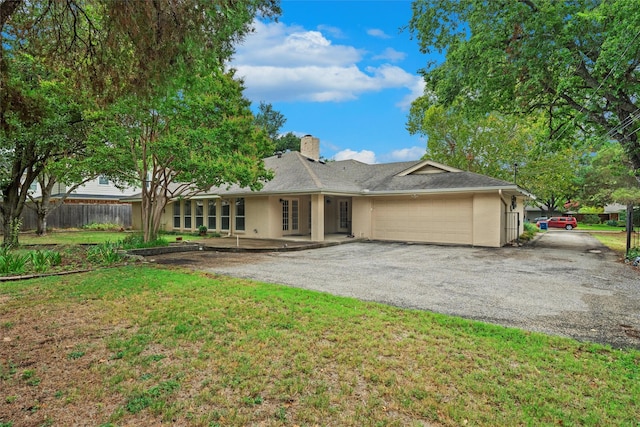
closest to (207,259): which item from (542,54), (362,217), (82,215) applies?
(362,217)

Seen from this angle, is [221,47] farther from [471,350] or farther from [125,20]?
[471,350]

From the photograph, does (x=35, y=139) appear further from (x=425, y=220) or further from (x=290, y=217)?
(x=425, y=220)

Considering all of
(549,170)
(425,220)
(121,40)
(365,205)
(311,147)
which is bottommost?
(425,220)

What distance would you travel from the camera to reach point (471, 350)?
148 inches

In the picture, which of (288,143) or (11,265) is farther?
(288,143)

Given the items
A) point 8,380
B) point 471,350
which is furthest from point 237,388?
point 471,350

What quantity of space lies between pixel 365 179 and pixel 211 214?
9.37 metres

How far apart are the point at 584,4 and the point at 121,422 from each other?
14680 millimetres

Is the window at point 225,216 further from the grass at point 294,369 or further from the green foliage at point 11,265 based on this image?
the grass at point 294,369

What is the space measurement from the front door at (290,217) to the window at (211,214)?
463 centimetres

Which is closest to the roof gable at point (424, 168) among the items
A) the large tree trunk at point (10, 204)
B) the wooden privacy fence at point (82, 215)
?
the large tree trunk at point (10, 204)

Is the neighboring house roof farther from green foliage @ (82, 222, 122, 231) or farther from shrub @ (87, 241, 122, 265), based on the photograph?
green foliage @ (82, 222, 122, 231)

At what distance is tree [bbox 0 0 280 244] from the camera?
13.1ft

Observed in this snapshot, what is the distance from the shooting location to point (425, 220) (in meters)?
16.2
